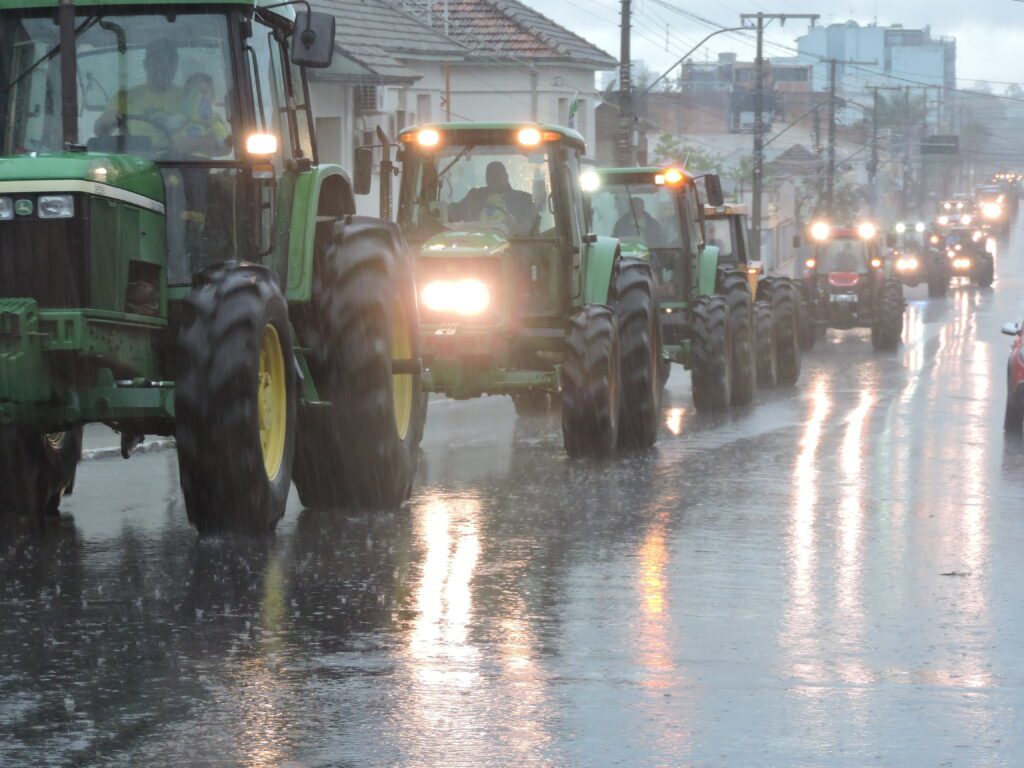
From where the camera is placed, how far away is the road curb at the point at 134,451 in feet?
52.4

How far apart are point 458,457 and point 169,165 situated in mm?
5900

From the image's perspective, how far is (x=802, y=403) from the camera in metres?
22.7

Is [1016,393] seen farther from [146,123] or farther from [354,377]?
[146,123]

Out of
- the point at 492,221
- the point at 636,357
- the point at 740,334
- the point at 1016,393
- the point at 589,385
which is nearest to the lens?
the point at 589,385

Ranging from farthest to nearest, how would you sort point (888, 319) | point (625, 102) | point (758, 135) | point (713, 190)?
1. point (758, 135)
2. point (625, 102)
3. point (888, 319)
4. point (713, 190)

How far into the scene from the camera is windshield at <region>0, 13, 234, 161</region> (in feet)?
34.7

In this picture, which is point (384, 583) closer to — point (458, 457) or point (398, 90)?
point (458, 457)

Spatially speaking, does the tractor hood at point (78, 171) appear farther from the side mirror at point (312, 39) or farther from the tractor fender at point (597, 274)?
the tractor fender at point (597, 274)

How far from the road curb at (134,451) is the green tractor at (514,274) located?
2.46 m

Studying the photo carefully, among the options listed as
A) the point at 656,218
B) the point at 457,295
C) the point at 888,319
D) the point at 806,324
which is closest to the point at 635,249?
the point at 656,218

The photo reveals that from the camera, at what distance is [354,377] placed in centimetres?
1170

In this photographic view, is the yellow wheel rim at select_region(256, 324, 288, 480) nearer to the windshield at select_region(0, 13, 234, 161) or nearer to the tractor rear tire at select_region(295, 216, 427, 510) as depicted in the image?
the tractor rear tire at select_region(295, 216, 427, 510)

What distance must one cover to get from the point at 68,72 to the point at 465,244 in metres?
5.52

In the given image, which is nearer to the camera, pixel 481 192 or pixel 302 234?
pixel 302 234
